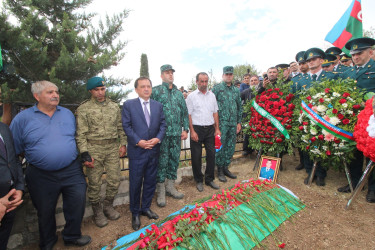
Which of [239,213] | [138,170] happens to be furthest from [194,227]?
[138,170]

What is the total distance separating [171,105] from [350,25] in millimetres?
5887

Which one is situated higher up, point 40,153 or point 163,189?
point 40,153

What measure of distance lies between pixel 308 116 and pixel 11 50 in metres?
5.49

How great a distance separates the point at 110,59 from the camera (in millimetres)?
4688

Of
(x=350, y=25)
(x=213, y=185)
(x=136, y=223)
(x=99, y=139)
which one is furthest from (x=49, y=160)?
(x=350, y=25)

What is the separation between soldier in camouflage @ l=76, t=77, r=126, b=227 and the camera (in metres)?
3.04

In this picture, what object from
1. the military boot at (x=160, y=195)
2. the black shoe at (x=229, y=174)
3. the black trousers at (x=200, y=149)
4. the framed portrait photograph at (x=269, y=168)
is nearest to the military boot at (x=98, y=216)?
the military boot at (x=160, y=195)

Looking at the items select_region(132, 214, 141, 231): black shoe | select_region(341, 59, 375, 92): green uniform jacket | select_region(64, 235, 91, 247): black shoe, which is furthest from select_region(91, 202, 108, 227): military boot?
select_region(341, 59, 375, 92): green uniform jacket

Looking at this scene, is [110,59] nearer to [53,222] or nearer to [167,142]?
[167,142]

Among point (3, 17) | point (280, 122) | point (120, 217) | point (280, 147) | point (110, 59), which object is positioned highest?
point (3, 17)

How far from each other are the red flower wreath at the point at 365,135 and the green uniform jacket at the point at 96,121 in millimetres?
3686

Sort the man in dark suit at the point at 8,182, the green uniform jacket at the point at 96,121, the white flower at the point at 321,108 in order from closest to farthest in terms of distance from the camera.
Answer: the man in dark suit at the point at 8,182, the green uniform jacket at the point at 96,121, the white flower at the point at 321,108

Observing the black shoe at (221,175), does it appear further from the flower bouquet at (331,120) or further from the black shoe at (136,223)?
the black shoe at (136,223)

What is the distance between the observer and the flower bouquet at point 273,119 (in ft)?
14.2
